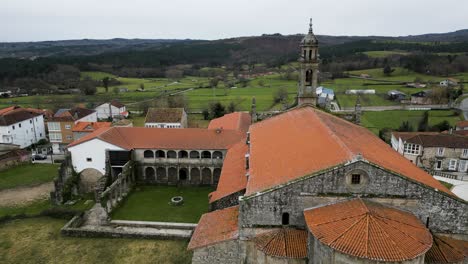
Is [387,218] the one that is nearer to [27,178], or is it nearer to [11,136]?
[27,178]

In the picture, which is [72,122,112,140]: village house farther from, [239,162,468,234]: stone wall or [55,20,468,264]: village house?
[239,162,468,234]: stone wall

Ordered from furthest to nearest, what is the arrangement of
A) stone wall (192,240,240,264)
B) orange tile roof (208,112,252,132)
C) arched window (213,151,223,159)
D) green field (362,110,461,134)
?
green field (362,110,461,134), orange tile roof (208,112,252,132), arched window (213,151,223,159), stone wall (192,240,240,264)

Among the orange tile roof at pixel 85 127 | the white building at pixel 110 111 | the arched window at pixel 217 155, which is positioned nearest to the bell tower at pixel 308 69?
the arched window at pixel 217 155

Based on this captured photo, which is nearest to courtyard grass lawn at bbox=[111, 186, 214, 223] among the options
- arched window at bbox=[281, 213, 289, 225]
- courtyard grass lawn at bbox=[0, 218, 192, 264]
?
courtyard grass lawn at bbox=[0, 218, 192, 264]

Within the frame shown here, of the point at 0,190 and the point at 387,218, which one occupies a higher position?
the point at 387,218

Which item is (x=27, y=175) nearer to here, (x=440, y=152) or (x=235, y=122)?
(x=235, y=122)

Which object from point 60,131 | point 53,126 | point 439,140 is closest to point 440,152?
point 439,140

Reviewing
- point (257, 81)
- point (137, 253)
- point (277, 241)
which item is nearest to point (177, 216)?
point (137, 253)
